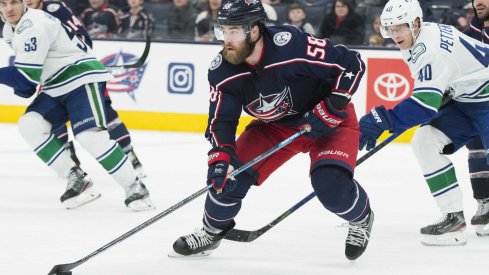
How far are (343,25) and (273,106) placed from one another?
397 cm

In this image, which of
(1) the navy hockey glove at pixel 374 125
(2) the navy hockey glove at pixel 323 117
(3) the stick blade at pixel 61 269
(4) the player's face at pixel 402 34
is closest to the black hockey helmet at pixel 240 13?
(2) the navy hockey glove at pixel 323 117

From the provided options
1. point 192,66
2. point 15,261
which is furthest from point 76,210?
point 192,66

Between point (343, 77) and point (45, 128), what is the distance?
168cm

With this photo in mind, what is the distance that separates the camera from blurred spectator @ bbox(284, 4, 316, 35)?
7.26m

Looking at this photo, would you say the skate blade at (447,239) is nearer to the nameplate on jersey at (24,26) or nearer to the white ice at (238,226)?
the white ice at (238,226)

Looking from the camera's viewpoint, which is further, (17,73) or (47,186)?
(47,186)

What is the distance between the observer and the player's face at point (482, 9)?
422 centimetres

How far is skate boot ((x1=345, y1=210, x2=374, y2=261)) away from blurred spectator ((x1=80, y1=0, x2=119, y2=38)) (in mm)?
4493

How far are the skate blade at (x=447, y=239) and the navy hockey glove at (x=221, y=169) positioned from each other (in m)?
0.90

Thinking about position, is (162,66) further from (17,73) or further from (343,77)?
(343,77)

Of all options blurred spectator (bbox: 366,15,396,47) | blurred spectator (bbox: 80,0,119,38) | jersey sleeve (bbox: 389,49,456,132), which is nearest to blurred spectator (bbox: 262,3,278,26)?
blurred spectator (bbox: 366,15,396,47)

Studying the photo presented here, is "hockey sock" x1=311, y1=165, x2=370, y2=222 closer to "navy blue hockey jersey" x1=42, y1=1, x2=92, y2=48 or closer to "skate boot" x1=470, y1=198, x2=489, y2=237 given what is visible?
"skate boot" x1=470, y1=198, x2=489, y2=237

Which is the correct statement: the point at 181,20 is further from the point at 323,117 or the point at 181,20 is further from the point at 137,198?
the point at 323,117

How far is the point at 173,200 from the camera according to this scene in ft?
15.5
